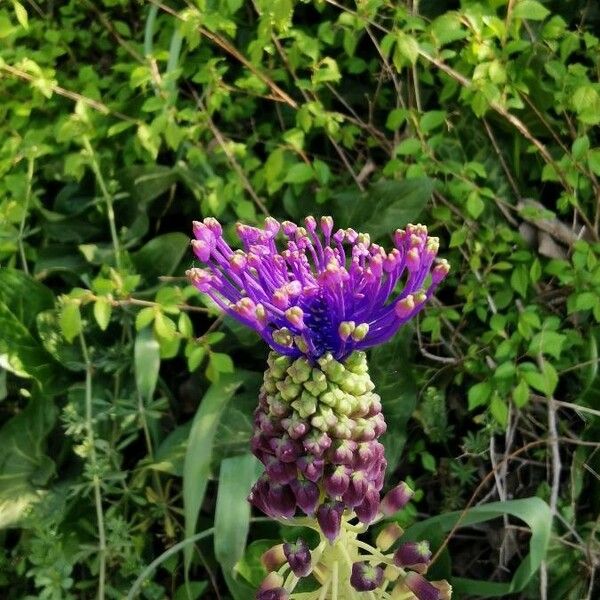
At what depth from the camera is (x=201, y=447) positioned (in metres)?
1.68

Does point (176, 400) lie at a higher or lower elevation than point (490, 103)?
lower

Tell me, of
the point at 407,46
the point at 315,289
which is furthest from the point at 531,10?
the point at 315,289

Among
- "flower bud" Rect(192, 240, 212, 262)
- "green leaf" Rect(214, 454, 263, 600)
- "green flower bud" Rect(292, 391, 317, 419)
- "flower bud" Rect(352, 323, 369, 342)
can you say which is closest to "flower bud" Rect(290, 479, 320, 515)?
"green flower bud" Rect(292, 391, 317, 419)

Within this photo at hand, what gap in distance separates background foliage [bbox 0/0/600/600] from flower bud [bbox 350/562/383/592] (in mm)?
340

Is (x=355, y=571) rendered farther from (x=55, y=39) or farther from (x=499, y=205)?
(x=55, y=39)

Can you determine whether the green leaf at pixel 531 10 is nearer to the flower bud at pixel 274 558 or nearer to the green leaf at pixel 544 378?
the green leaf at pixel 544 378

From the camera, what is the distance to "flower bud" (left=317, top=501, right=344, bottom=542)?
3.70ft

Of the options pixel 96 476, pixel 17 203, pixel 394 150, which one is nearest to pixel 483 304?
pixel 394 150

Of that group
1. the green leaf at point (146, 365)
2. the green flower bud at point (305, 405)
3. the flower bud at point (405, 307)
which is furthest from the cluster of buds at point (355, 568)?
the green leaf at point (146, 365)

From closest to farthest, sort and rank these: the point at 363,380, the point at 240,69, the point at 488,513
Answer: the point at 363,380, the point at 488,513, the point at 240,69

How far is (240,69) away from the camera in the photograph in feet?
7.00

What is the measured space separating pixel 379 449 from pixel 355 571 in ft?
0.58

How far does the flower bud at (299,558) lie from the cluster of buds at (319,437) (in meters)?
0.05

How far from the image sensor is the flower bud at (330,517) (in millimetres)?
1128
